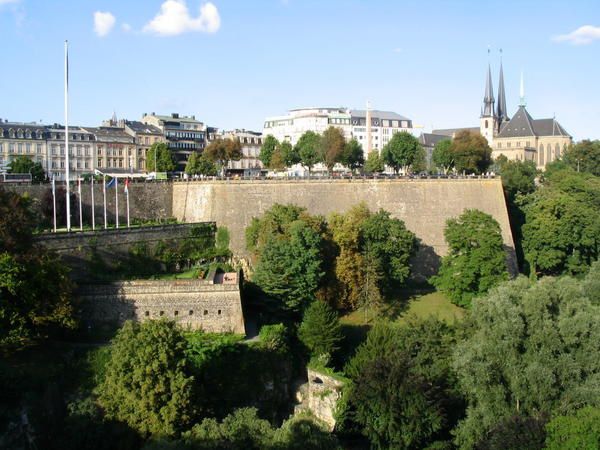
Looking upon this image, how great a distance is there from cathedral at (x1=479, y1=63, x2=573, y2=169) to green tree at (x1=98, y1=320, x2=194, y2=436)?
8287 cm

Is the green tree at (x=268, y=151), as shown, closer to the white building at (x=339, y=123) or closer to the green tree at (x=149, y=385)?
the white building at (x=339, y=123)

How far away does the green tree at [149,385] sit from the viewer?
24406mm

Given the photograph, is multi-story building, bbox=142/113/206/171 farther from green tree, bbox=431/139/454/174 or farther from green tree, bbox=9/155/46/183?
green tree, bbox=431/139/454/174

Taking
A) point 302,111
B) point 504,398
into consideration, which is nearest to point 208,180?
point 504,398

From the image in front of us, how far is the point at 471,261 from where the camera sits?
40875mm

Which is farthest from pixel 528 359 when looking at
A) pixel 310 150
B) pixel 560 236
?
pixel 310 150

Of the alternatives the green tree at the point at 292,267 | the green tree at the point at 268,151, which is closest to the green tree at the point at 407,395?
the green tree at the point at 292,267

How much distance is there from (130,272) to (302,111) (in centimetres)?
7344

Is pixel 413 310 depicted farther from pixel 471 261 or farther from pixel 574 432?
pixel 574 432

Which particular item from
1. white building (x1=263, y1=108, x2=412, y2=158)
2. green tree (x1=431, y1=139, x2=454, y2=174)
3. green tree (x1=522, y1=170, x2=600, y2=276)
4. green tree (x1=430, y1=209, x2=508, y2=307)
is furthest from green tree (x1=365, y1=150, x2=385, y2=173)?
white building (x1=263, y1=108, x2=412, y2=158)

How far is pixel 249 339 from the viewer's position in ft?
103

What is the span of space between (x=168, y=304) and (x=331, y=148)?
120 feet

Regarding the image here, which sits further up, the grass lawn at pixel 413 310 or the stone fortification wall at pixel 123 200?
the stone fortification wall at pixel 123 200

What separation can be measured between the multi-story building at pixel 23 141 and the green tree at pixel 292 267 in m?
38.2
